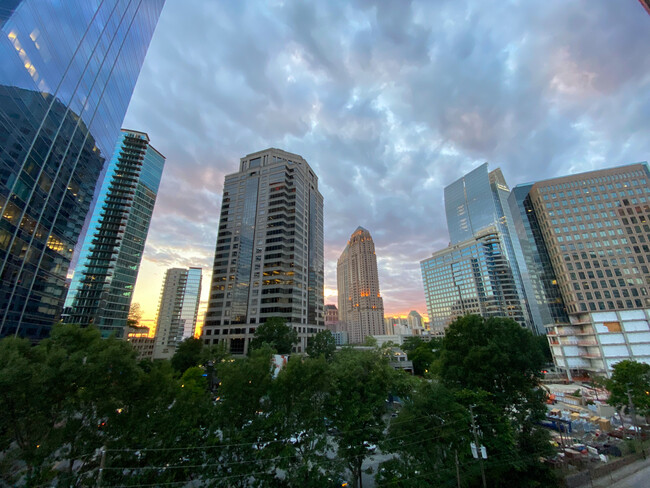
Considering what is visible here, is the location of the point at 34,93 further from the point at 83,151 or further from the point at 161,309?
the point at 161,309

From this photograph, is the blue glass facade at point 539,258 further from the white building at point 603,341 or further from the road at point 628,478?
the road at point 628,478

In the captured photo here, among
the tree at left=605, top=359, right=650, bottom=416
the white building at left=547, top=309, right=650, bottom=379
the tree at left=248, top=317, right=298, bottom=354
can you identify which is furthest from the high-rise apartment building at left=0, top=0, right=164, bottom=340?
the white building at left=547, top=309, right=650, bottom=379

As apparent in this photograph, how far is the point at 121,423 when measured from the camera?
62.4 ft

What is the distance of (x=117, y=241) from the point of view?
97875mm

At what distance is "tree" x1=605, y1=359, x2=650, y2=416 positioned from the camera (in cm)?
3509

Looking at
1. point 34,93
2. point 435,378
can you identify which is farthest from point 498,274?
point 34,93

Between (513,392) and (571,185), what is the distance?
91.9m

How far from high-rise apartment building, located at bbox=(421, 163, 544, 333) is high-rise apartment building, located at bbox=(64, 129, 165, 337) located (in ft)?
504

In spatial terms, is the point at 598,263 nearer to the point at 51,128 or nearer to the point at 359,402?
the point at 359,402

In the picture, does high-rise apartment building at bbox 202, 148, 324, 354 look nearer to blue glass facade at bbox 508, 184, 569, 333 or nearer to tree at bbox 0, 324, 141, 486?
tree at bbox 0, 324, 141, 486

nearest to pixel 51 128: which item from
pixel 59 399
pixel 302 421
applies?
pixel 59 399

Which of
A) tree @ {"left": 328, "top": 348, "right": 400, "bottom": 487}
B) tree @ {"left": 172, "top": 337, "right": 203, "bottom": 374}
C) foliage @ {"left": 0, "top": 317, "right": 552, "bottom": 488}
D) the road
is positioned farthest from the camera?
tree @ {"left": 172, "top": 337, "right": 203, "bottom": 374}

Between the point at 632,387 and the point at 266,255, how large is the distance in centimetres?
9133

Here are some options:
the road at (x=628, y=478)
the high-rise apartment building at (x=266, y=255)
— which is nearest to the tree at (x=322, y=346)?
the high-rise apartment building at (x=266, y=255)
